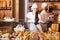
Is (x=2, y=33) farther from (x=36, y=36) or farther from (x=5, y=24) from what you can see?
(x=36, y=36)

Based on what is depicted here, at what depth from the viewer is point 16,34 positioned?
5.92 ft

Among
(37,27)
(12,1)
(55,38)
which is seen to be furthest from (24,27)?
(12,1)

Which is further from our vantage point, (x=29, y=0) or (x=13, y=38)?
(x=29, y=0)

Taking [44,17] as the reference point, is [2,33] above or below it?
below

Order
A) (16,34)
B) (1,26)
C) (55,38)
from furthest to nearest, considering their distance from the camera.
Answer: (1,26) → (16,34) → (55,38)

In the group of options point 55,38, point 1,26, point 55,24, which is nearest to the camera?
point 55,38

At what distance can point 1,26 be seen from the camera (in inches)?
81.2

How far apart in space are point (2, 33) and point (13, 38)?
0.68 feet

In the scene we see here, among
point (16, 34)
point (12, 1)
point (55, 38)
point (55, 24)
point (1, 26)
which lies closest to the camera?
point (55, 38)

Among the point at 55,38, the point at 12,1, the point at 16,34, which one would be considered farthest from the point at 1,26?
the point at 12,1

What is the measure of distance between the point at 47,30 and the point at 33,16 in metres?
0.34

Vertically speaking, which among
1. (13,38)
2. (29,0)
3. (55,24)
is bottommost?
(13,38)

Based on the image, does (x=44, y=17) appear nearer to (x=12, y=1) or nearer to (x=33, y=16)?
(x=33, y=16)

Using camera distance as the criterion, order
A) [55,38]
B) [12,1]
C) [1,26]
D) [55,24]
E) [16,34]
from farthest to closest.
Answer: [12,1] → [1,26] → [55,24] → [16,34] → [55,38]
